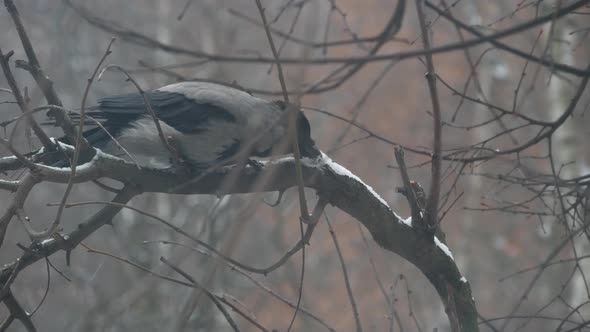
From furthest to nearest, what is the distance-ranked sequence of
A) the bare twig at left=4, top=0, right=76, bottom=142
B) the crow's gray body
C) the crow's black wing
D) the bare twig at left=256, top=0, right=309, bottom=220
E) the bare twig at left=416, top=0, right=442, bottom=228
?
1. the crow's black wing
2. the crow's gray body
3. the bare twig at left=4, top=0, right=76, bottom=142
4. the bare twig at left=416, top=0, right=442, bottom=228
5. the bare twig at left=256, top=0, right=309, bottom=220

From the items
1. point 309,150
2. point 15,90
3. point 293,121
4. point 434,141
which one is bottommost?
point 293,121

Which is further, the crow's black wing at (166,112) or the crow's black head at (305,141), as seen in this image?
the crow's black wing at (166,112)

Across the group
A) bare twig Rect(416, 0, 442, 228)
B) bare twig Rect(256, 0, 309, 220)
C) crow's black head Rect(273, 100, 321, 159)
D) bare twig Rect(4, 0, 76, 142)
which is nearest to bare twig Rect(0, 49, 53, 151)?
bare twig Rect(4, 0, 76, 142)

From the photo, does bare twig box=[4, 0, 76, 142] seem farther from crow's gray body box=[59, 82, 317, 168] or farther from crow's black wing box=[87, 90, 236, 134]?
crow's black wing box=[87, 90, 236, 134]

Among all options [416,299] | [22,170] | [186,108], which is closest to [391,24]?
[22,170]

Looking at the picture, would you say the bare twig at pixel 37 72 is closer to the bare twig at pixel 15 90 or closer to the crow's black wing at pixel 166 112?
the bare twig at pixel 15 90

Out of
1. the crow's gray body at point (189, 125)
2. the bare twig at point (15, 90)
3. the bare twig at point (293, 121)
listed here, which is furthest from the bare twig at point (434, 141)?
the bare twig at point (15, 90)

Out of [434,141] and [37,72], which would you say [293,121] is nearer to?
[434,141]

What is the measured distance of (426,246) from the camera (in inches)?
133

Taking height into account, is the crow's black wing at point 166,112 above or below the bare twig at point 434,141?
above

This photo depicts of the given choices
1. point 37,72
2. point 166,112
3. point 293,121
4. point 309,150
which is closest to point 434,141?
point 309,150

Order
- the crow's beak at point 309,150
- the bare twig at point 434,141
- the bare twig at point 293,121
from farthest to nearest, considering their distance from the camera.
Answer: the crow's beak at point 309,150 → the bare twig at point 434,141 → the bare twig at point 293,121

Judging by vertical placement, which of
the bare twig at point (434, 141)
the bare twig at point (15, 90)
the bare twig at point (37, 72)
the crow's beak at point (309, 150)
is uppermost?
the crow's beak at point (309, 150)

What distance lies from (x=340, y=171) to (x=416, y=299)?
9545mm
